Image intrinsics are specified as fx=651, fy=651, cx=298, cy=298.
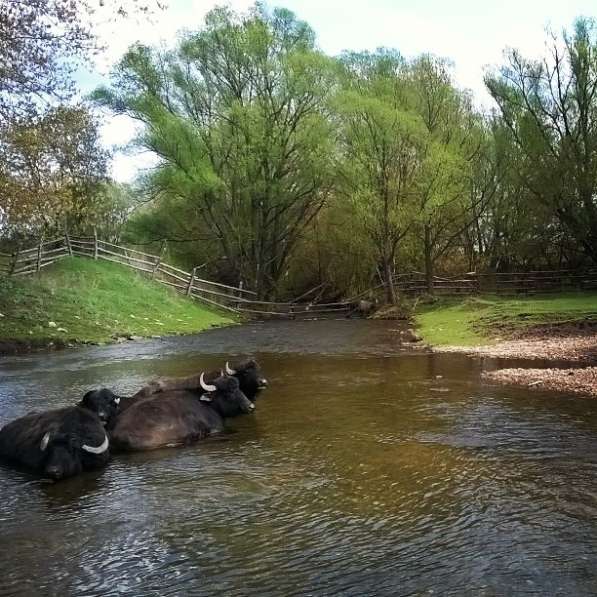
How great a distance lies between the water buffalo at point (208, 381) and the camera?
9.60 m

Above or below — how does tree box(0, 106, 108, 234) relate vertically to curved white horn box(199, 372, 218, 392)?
above

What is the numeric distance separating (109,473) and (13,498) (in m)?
1.03

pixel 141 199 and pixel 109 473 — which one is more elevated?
pixel 141 199

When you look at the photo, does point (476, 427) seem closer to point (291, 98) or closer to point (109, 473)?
point (109, 473)

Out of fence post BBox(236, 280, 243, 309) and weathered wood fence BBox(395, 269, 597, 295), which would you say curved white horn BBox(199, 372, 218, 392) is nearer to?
fence post BBox(236, 280, 243, 309)

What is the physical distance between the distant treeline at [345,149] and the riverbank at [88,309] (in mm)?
5069

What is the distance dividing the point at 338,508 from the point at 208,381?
4.40 m

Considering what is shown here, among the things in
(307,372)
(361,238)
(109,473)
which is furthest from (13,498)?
(361,238)

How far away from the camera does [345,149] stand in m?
39.4

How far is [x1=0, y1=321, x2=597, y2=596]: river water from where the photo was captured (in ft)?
14.6

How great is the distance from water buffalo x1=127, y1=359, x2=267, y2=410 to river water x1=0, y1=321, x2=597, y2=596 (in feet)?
1.30

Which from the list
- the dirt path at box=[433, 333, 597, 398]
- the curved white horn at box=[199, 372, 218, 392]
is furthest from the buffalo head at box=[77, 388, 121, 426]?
the dirt path at box=[433, 333, 597, 398]

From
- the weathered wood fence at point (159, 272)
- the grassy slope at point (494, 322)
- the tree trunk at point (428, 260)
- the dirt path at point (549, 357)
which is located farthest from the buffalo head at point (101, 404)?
the tree trunk at point (428, 260)

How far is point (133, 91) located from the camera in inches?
1555
